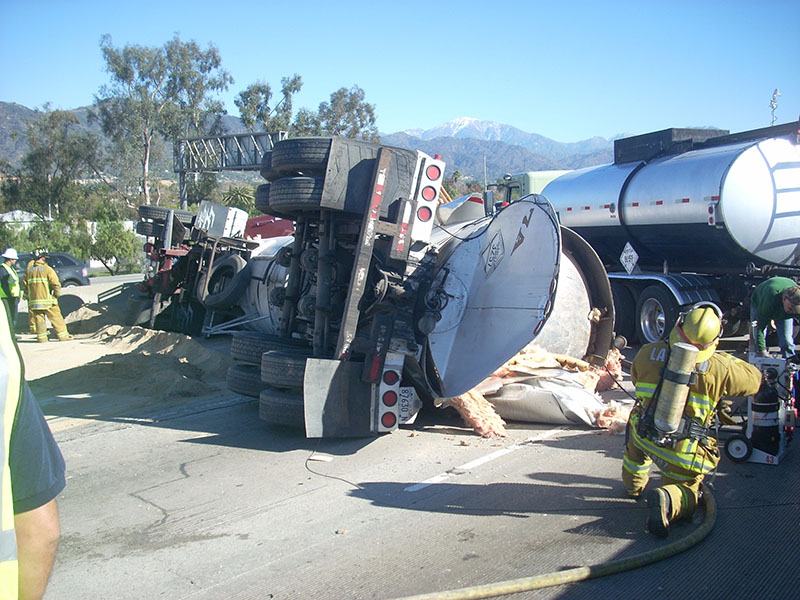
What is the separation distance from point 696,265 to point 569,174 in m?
3.74

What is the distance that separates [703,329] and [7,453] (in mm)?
3629

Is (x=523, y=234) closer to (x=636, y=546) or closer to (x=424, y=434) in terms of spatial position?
(x=424, y=434)

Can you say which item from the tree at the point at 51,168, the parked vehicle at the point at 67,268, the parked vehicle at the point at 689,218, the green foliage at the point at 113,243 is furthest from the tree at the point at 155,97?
the parked vehicle at the point at 689,218

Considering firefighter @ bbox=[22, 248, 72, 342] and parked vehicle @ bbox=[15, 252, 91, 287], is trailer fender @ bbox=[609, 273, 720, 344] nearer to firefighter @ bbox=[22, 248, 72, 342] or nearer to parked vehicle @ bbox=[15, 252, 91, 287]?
firefighter @ bbox=[22, 248, 72, 342]

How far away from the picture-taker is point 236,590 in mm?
3445

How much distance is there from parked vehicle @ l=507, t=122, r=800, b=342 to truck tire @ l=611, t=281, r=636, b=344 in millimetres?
17

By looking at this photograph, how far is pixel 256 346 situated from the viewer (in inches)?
261

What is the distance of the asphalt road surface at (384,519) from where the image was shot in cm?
350

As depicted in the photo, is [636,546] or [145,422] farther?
[145,422]

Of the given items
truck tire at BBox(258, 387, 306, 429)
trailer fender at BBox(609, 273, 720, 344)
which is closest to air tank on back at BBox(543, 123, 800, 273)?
trailer fender at BBox(609, 273, 720, 344)

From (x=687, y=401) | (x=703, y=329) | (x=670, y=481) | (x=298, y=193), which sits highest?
(x=298, y=193)

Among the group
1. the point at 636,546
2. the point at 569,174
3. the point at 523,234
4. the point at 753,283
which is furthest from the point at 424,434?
the point at 569,174

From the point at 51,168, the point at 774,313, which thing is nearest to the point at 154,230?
the point at 774,313

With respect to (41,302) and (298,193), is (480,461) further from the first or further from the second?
(41,302)
